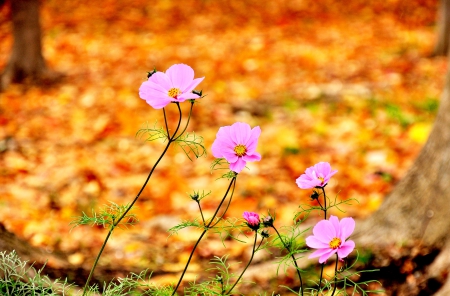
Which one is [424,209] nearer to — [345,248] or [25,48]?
[345,248]

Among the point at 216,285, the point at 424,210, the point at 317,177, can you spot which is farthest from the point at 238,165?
the point at 424,210

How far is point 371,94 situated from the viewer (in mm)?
4531

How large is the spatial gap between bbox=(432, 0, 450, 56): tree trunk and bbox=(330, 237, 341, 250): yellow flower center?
5523 mm

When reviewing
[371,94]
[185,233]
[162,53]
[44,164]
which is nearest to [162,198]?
[185,233]

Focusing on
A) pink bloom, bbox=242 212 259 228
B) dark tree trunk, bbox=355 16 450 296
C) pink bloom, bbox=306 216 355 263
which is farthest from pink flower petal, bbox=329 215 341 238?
dark tree trunk, bbox=355 16 450 296

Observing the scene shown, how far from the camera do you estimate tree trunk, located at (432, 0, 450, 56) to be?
226 inches

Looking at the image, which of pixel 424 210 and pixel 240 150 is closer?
pixel 240 150

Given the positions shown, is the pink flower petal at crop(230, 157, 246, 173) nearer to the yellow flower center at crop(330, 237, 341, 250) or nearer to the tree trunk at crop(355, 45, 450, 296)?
the yellow flower center at crop(330, 237, 341, 250)

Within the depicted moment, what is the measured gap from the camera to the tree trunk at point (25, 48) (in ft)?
17.6

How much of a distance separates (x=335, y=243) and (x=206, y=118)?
3.50 meters

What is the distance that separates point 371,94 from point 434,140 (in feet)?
7.43

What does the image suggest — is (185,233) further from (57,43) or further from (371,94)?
(57,43)

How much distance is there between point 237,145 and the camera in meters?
0.90

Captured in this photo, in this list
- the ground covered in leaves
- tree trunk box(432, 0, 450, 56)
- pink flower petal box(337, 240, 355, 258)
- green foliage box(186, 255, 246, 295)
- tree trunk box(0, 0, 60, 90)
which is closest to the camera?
pink flower petal box(337, 240, 355, 258)
